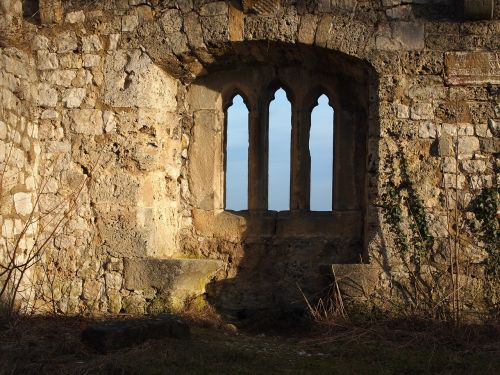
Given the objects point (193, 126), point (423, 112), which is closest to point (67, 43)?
point (193, 126)

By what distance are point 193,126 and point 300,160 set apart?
1.19 meters

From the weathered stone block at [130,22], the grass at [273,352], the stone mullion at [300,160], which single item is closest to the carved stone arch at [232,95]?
the stone mullion at [300,160]

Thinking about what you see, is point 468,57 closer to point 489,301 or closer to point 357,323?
point 489,301

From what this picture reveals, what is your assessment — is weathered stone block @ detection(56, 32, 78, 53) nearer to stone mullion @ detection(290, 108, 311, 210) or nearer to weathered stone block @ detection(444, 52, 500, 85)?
stone mullion @ detection(290, 108, 311, 210)

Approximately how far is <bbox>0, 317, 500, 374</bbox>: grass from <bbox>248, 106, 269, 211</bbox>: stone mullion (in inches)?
62.8

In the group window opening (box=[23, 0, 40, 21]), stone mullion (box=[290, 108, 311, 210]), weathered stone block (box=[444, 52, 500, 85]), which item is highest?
window opening (box=[23, 0, 40, 21])

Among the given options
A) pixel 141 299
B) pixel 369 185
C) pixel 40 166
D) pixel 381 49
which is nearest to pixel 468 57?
pixel 381 49

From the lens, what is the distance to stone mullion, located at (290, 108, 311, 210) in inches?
268

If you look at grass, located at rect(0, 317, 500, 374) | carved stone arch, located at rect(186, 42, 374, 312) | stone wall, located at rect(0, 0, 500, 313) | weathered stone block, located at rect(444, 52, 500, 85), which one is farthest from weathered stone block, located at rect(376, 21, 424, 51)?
grass, located at rect(0, 317, 500, 374)

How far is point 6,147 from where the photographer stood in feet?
19.4

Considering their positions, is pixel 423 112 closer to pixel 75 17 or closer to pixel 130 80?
pixel 130 80

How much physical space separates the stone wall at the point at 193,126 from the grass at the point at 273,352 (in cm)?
60

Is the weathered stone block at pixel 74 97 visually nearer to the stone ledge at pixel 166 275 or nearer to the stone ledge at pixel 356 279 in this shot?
the stone ledge at pixel 166 275

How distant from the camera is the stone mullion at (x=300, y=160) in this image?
6801 mm
